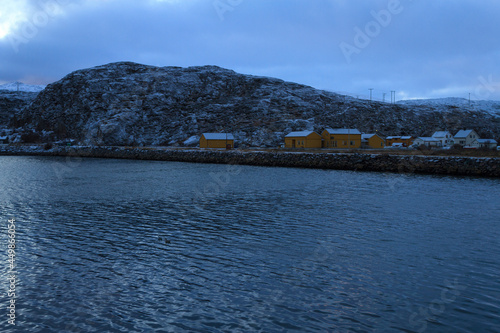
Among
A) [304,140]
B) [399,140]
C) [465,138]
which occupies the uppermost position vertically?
[465,138]

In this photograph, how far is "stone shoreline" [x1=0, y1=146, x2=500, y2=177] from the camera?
1969 inches

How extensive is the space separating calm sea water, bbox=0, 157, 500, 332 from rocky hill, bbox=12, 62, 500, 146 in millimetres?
95104

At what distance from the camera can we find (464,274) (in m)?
13.2

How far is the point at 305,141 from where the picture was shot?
351ft

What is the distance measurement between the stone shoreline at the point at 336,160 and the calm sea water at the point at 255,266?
77.6 feet

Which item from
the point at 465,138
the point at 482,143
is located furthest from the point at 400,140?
the point at 482,143

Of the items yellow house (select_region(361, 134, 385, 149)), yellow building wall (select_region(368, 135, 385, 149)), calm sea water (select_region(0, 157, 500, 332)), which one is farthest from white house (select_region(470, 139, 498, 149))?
calm sea water (select_region(0, 157, 500, 332))

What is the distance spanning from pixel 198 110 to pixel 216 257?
138580 millimetres

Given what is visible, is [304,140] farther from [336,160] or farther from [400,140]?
[336,160]

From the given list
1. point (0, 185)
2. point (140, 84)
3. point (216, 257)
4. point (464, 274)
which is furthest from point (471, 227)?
point (140, 84)

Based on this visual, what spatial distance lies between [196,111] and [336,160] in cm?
9563

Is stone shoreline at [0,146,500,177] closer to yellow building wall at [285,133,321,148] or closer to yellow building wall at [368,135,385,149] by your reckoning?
yellow building wall at [285,133,321,148]

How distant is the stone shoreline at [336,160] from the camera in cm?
5000

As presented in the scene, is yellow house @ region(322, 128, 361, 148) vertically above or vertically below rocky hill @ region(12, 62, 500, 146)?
below
